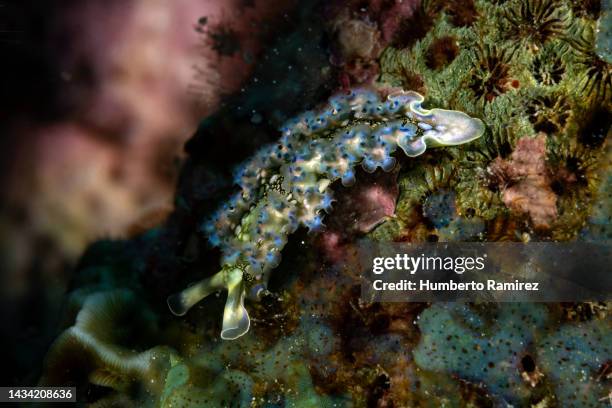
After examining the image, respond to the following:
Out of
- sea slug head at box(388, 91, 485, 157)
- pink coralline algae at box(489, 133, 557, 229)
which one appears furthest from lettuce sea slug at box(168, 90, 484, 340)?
pink coralline algae at box(489, 133, 557, 229)

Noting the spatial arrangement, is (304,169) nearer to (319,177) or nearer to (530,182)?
(319,177)

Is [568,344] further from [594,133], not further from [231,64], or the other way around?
[231,64]

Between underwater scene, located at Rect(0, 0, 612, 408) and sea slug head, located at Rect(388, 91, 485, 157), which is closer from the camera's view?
underwater scene, located at Rect(0, 0, 612, 408)

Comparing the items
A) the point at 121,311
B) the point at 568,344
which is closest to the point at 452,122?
the point at 568,344

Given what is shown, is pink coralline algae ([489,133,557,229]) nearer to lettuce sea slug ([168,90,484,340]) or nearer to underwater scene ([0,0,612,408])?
underwater scene ([0,0,612,408])

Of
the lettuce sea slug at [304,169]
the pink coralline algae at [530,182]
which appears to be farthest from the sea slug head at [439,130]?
the pink coralline algae at [530,182]

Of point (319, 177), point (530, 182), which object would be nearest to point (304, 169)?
point (319, 177)

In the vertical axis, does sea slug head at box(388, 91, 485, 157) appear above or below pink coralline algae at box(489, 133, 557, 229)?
above
